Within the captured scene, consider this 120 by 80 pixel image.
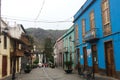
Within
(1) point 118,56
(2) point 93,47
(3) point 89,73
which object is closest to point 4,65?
(2) point 93,47

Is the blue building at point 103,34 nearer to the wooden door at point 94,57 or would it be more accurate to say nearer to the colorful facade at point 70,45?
the wooden door at point 94,57

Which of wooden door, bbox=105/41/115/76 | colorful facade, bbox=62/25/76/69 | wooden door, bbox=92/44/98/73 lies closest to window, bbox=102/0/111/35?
wooden door, bbox=105/41/115/76

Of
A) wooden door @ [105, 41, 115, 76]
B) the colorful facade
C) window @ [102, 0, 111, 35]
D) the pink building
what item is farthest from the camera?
the pink building

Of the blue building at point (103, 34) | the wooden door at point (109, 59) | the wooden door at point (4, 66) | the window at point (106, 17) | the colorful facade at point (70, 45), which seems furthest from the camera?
the colorful facade at point (70, 45)

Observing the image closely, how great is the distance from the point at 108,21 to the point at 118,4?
2.85m

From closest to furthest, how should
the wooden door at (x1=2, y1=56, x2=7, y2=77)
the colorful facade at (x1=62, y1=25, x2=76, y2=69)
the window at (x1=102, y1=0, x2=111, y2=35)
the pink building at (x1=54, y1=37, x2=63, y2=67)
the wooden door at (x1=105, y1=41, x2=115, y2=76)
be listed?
the wooden door at (x1=105, y1=41, x2=115, y2=76) → the window at (x1=102, y1=0, x2=111, y2=35) → the wooden door at (x1=2, y1=56, x2=7, y2=77) → the colorful facade at (x1=62, y1=25, x2=76, y2=69) → the pink building at (x1=54, y1=37, x2=63, y2=67)

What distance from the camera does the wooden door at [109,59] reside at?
2180 cm

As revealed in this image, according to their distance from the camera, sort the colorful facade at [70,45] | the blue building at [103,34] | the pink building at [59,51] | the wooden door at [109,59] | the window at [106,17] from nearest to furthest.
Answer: the blue building at [103,34]
the wooden door at [109,59]
the window at [106,17]
the colorful facade at [70,45]
the pink building at [59,51]

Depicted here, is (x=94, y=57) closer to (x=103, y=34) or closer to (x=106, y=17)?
(x=103, y=34)

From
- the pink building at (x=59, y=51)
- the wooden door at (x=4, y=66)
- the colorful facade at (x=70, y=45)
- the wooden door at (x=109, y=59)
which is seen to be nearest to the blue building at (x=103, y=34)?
the wooden door at (x=109, y=59)

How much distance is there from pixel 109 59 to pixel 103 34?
227 cm

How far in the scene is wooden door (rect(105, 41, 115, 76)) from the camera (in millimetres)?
21803

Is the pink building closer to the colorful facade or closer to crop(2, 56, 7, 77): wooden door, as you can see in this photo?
the colorful facade

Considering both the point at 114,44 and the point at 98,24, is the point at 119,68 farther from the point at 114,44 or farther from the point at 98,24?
the point at 98,24
